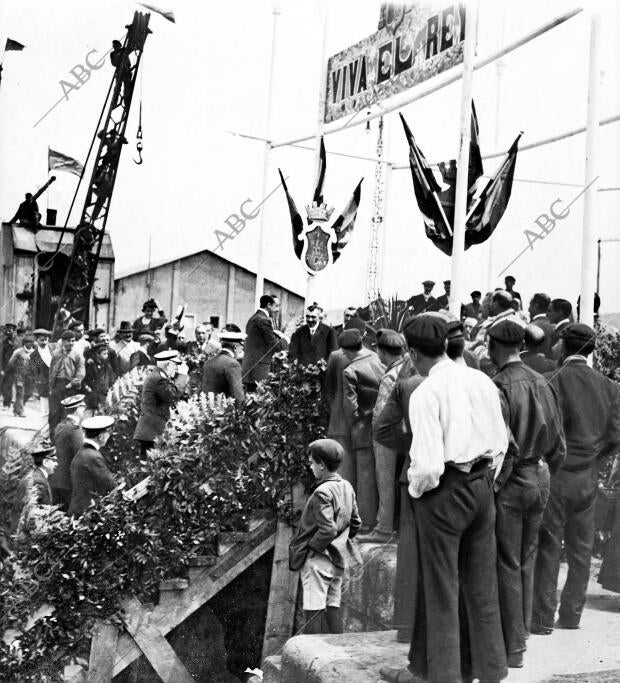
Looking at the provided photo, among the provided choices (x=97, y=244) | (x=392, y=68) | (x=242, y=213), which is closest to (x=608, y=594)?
(x=392, y=68)

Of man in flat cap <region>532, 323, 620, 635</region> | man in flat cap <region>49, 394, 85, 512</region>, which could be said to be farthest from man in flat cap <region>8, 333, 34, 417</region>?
man in flat cap <region>532, 323, 620, 635</region>

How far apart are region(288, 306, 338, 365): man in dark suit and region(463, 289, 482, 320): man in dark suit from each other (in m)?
3.04

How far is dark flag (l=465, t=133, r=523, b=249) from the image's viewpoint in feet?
32.7

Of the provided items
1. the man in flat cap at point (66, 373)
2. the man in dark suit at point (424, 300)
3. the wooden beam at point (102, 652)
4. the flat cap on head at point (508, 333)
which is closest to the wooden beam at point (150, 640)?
the wooden beam at point (102, 652)

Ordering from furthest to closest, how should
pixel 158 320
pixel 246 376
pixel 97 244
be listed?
1. pixel 97 244
2. pixel 158 320
3. pixel 246 376

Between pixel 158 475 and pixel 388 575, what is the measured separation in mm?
2999

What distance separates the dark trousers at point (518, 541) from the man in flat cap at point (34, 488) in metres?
5.60

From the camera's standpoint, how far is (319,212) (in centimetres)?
1397

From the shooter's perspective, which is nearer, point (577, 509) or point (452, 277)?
point (577, 509)

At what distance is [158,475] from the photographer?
9.30 meters

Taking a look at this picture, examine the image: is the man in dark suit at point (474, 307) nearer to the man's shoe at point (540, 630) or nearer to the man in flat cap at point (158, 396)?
the man in flat cap at point (158, 396)

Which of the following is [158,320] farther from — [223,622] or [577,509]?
[577,509]

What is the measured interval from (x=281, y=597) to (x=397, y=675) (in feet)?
16.6

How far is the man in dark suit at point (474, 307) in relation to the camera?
41.4ft
